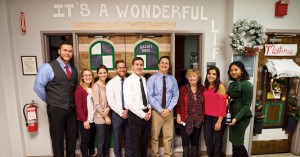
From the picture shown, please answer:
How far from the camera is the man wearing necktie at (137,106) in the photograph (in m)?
2.41

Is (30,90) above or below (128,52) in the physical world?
below

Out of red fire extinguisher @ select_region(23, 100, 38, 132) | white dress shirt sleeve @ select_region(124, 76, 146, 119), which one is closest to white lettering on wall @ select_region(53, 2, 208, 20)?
white dress shirt sleeve @ select_region(124, 76, 146, 119)

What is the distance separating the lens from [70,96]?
7.89 feet

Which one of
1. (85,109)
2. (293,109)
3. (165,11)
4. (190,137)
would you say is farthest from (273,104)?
(85,109)

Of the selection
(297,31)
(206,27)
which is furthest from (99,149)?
(297,31)

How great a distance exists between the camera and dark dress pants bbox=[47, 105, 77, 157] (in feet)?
7.75

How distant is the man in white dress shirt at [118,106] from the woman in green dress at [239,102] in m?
1.41

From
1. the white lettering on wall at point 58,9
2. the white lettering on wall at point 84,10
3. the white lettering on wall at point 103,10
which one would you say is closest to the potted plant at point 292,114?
the white lettering on wall at point 103,10

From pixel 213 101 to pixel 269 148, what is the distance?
62.8 inches

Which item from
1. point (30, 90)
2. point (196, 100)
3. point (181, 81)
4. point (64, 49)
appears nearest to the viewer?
point (64, 49)

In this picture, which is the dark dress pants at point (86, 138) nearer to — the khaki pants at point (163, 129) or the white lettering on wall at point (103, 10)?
the khaki pants at point (163, 129)

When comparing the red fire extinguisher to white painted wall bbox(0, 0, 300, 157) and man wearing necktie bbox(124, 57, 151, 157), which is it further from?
man wearing necktie bbox(124, 57, 151, 157)

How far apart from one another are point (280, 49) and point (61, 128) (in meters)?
3.44

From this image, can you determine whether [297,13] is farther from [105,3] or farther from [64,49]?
[64,49]
